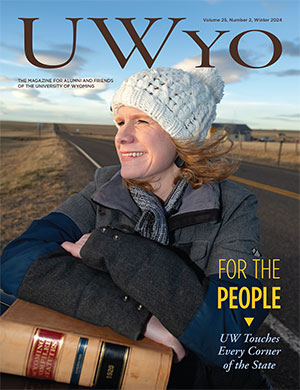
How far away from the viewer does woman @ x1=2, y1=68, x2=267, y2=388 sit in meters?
1.46

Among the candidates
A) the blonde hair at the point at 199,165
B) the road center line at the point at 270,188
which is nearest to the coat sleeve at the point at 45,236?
the blonde hair at the point at 199,165

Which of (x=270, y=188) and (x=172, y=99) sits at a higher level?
(x=270, y=188)

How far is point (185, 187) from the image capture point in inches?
87.9

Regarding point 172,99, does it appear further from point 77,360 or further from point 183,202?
point 77,360

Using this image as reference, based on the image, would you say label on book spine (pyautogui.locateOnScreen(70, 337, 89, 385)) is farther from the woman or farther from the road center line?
the road center line

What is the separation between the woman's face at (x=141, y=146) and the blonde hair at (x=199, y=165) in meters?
0.08

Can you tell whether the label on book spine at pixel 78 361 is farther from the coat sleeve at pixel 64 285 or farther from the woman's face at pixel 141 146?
the woman's face at pixel 141 146

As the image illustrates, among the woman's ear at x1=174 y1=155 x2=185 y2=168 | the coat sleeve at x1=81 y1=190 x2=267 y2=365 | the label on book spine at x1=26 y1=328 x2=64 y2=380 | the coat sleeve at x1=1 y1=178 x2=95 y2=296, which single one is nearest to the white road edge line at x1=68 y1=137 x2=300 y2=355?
the coat sleeve at x1=81 y1=190 x2=267 y2=365

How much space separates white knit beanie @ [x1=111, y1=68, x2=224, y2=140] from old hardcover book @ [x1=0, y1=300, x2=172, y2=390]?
4.28ft

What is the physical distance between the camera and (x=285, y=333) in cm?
308

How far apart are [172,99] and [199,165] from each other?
18.3 inches

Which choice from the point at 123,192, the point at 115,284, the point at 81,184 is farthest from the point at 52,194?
the point at 115,284

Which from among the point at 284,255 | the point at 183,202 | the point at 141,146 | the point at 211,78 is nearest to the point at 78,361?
the point at 183,202

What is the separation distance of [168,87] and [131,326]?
1.44 meters
